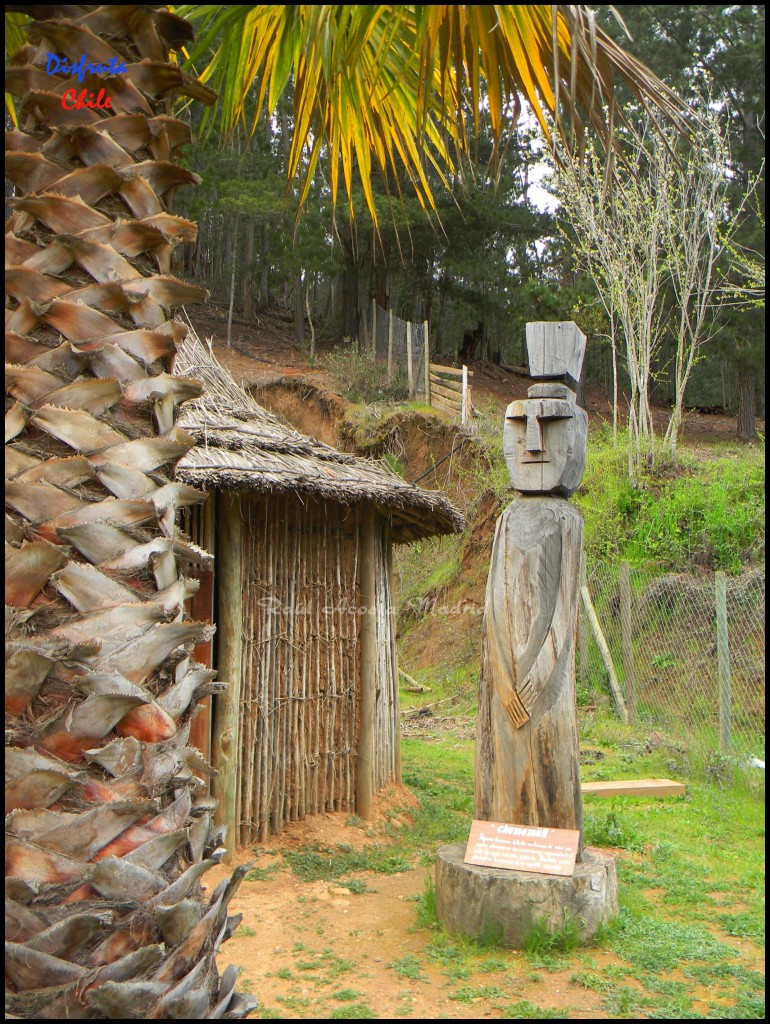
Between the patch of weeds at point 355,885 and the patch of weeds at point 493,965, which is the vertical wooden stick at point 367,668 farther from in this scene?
the patch of weeds at point 493,965

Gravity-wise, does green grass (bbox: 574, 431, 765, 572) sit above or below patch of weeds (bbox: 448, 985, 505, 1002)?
above

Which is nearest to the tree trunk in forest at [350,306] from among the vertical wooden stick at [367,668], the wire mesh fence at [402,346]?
the wire mesh fence at [402,346]

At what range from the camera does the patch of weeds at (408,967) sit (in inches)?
176

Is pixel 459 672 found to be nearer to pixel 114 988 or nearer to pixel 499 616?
pixel 499 616

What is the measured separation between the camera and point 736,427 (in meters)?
22.8

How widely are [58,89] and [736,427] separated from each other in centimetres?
2257

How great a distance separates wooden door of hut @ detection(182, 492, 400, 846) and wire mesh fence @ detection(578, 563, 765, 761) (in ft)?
11.2

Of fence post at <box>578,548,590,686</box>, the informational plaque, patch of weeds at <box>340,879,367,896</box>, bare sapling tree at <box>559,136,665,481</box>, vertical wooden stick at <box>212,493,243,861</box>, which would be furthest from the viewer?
bare sapling tree at <box>559,136,665,481</box>

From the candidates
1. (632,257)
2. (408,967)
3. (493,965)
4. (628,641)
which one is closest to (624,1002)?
(493,965)

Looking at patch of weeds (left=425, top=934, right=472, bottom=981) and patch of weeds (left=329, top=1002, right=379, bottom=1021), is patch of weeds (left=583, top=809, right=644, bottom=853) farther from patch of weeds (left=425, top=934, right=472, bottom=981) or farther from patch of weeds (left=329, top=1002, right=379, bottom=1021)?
patch of weeds (left=329, top=1002, right=379, bottom=1021)

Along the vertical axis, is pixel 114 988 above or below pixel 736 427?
below

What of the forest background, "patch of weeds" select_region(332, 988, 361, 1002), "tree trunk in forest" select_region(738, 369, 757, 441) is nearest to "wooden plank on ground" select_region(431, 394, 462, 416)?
the forest background

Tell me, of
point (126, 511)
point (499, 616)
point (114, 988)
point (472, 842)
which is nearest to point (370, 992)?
point (472, 842)

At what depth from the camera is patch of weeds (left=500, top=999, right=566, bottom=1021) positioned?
156 inches
